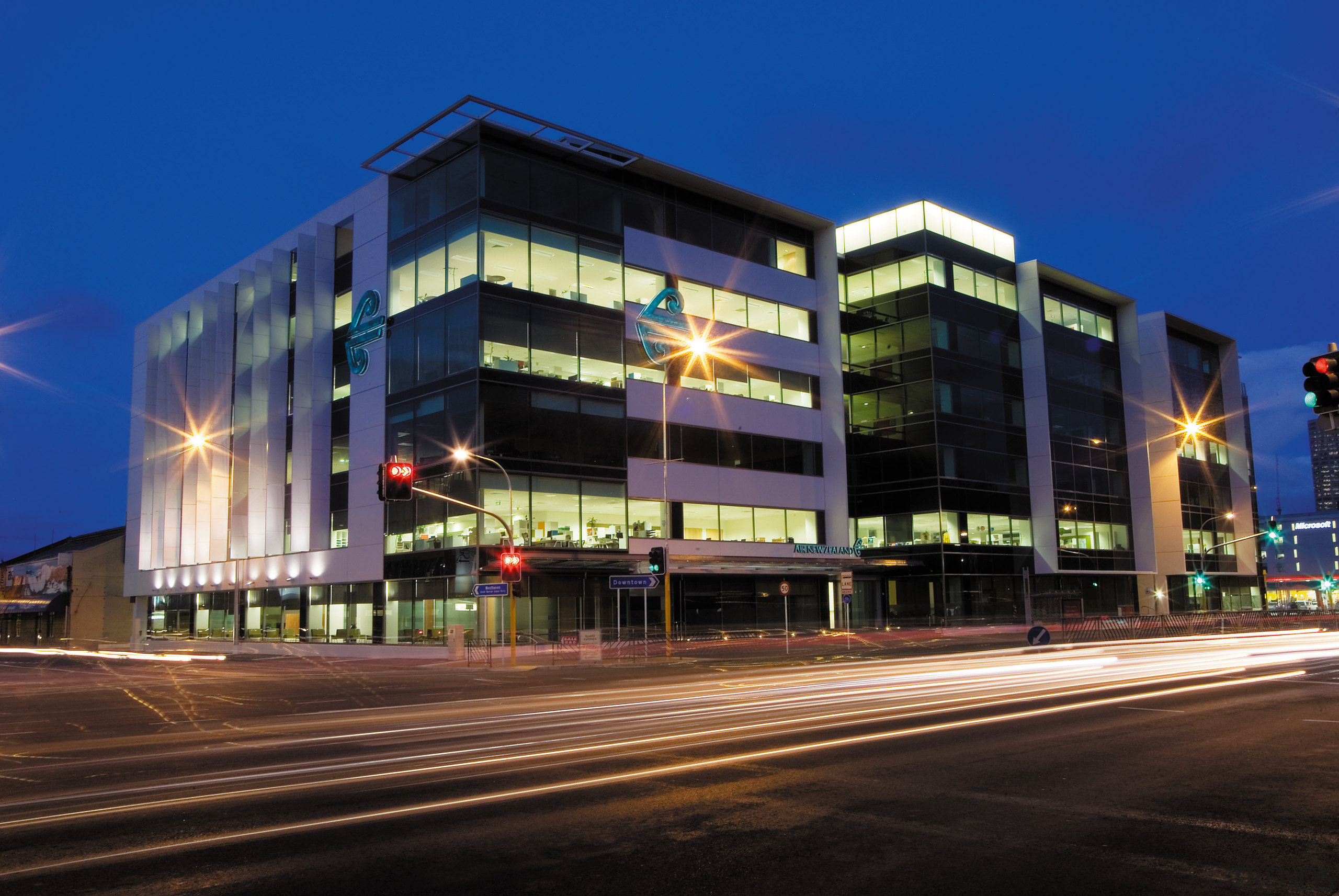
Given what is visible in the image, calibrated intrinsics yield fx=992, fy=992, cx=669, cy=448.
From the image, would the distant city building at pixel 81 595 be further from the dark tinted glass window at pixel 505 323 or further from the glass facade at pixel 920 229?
the glass facade at pixel 920 229

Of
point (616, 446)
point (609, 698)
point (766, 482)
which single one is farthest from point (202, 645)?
point (609, 698)

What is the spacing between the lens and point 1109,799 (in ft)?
31.0

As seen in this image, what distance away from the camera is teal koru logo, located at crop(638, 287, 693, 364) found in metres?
49.0

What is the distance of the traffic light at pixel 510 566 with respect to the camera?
3422 centimetres

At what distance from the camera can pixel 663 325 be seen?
49.6 metres

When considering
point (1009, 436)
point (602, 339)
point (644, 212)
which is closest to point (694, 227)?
point (644, 212)

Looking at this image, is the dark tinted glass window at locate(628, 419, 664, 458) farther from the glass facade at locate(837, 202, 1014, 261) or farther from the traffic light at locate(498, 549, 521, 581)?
the glass facade at locate(837, 202, 1014, 261)

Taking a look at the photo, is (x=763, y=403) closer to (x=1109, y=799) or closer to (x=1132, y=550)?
(x=1132, y=550)

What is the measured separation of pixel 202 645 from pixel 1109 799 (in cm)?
5842

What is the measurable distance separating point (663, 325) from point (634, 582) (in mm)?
17998

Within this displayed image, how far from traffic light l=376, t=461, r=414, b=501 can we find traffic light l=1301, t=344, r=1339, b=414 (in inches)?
870

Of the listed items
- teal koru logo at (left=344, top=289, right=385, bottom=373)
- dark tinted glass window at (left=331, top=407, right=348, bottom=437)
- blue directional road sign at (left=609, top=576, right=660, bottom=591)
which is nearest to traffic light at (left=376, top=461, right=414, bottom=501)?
blue directional road sign at (left=609, top=576, right=660, bottom=591)

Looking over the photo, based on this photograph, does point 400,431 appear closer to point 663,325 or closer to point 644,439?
point 644,439

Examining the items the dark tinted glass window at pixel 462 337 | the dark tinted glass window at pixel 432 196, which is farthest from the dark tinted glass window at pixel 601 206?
the dark tinted glass window at pixel 462 337
